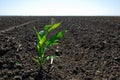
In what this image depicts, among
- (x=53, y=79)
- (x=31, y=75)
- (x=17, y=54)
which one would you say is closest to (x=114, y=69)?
(x=53, y=79)

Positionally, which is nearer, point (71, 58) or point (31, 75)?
point (31, 75)

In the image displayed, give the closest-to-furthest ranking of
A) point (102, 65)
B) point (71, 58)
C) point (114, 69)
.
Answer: point (114, 69), point (102, 65), point (71, 58)

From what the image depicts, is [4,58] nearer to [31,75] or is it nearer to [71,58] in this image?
[31,75]

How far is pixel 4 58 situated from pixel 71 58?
1.79 meters

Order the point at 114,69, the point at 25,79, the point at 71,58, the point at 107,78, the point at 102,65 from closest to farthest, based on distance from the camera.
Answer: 1. the point at 25,79
2. the point at 107,78
3. the point at 114,69
4. the point at 102,65
5. the point at 71,58

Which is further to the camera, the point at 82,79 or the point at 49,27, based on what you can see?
the point at 49,27

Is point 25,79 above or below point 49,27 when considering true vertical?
below

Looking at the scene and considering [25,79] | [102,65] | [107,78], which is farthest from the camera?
[102,65]

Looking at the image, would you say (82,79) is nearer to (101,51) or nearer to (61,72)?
(61,72)

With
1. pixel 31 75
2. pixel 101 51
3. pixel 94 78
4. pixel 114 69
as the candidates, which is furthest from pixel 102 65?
pixel 31 75

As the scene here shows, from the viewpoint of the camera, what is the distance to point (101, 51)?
6137 millimetres

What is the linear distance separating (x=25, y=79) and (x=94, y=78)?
132cm

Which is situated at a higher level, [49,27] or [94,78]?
[49,27]

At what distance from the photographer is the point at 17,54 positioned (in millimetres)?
5016
